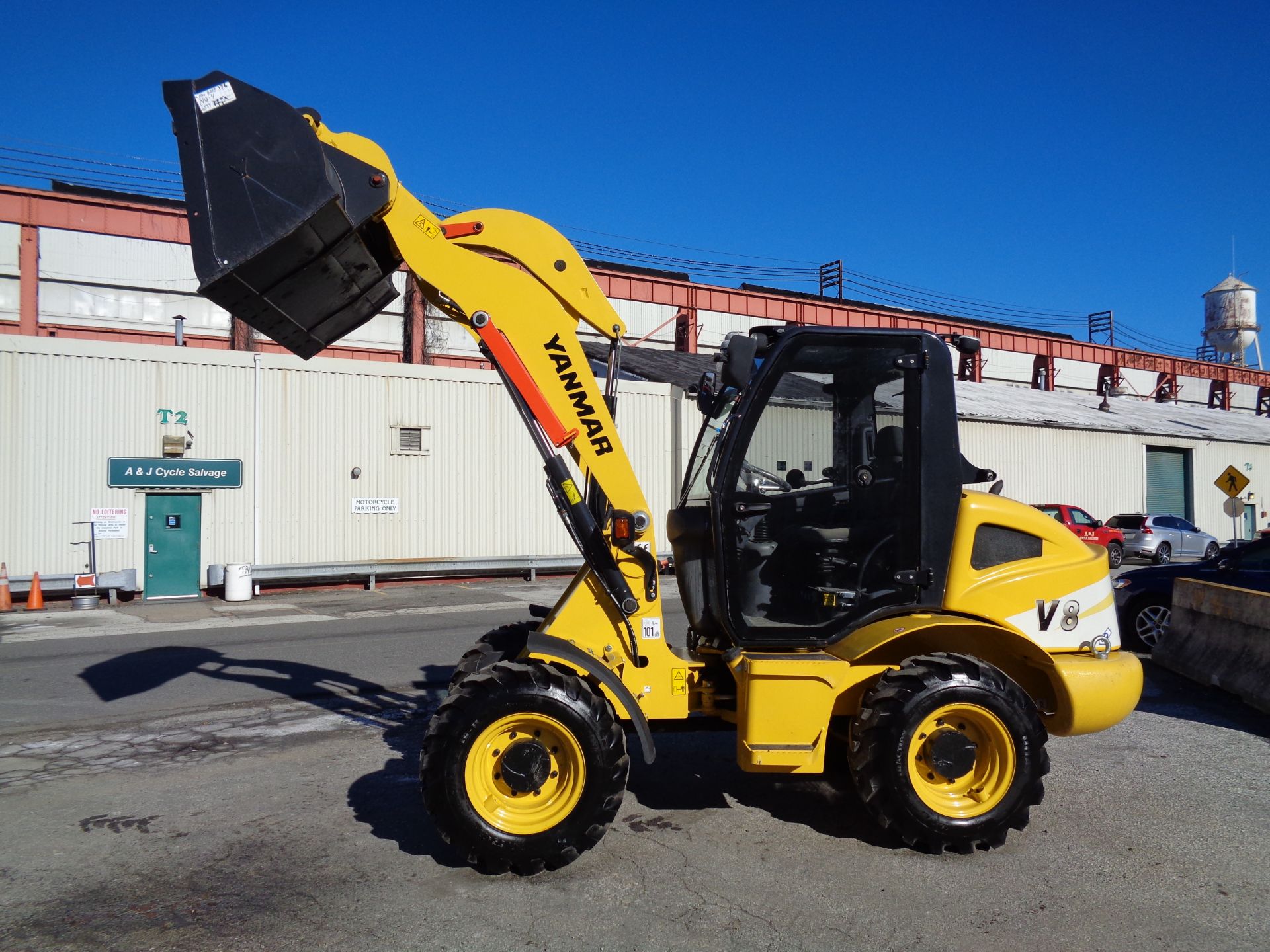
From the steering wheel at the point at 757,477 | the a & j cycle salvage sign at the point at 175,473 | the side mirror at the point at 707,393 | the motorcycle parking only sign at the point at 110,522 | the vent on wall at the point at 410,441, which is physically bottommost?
the motorcycle parking only sign at the point at 110,522

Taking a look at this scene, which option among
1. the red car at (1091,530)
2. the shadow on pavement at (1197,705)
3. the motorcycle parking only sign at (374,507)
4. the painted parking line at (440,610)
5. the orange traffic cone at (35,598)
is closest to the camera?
the shadow on pavement at (1197,705)

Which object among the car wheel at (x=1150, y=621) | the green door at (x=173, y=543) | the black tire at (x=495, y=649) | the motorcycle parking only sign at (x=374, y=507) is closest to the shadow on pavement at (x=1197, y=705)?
the car wheel at (x=1150, y=621)

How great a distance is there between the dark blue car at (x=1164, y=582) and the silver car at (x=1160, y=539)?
18179 millimetres

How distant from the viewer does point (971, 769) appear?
→ 4.60 meters

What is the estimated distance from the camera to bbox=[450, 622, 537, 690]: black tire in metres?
5.27

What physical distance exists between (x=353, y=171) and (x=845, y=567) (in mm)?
3262

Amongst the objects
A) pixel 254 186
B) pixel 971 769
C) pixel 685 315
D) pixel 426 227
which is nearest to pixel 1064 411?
pixel 685 315

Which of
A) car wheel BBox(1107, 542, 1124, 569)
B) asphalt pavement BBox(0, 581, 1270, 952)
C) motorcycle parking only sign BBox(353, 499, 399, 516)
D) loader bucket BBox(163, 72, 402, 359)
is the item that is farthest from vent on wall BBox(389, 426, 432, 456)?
car wheel BBox(1107, 542, 1124, 569)

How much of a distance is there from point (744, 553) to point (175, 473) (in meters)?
15.6

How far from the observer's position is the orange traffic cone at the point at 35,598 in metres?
15.7

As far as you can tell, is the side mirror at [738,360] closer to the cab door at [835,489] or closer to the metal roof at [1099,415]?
the cab door at [835,489]

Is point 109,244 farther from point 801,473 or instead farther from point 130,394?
point 801,473

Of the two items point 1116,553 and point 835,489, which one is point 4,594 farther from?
point 1116,553

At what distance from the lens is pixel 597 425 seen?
16.1 ft
